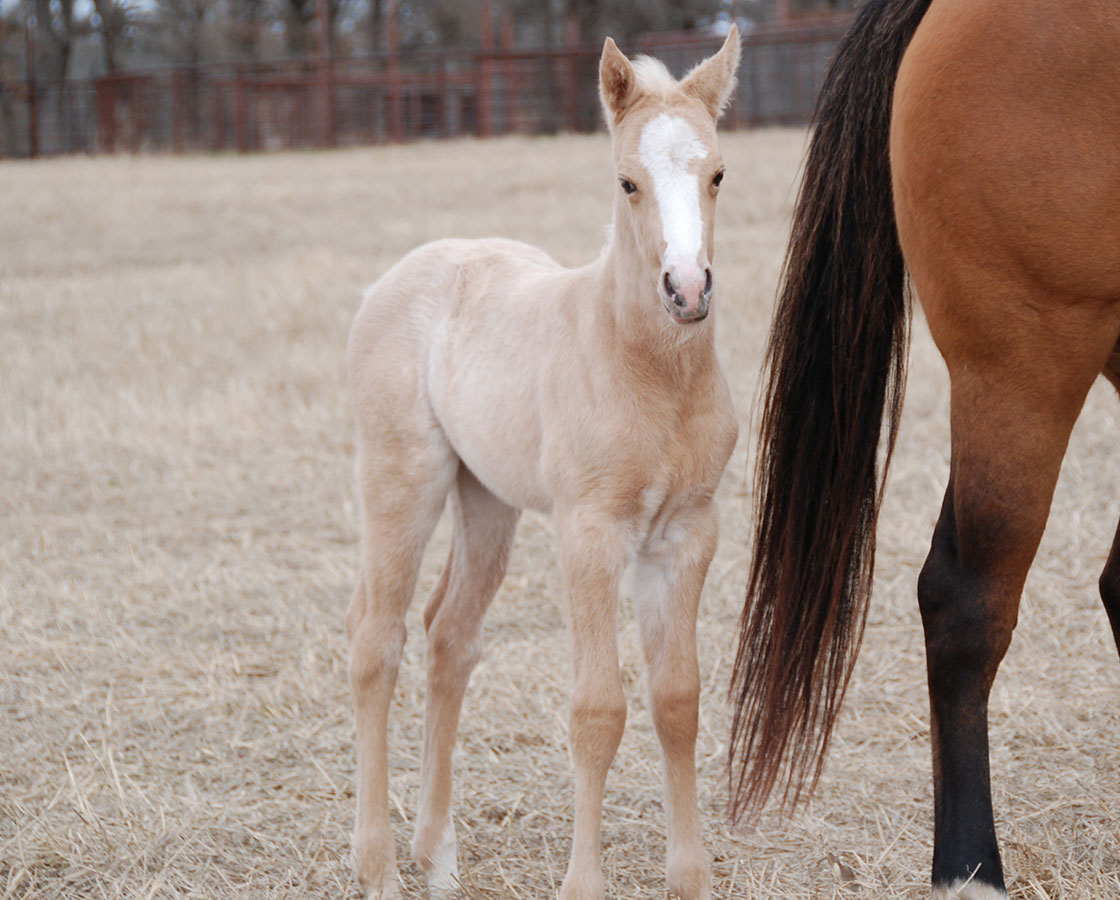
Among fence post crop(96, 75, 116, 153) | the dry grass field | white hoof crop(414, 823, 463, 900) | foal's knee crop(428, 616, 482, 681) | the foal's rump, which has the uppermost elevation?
fence post crop(96, 75, 116, 153)

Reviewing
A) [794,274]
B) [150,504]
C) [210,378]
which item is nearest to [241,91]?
[210,378]

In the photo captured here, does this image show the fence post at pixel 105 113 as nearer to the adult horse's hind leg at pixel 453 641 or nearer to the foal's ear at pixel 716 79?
the adult horse's hind leg at pixel 453 641

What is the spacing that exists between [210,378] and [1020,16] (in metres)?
6.75

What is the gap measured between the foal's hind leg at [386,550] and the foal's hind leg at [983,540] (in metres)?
1.22

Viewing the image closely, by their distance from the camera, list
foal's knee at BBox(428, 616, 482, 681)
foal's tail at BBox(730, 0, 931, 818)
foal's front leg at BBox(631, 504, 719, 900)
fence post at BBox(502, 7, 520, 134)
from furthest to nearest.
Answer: fence post at BBox(502, 7, 520, 134) → foal's knee at BBox(428, 616, 482, 681) → foal's tail at BBox(730, 0, 931, 818) → foal's front leg at BBox(631, 504, 719, 900)

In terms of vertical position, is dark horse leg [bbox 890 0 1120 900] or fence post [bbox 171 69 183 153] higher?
fence post [bbox 171 69 183 153]

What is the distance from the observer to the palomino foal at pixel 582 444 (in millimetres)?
2506

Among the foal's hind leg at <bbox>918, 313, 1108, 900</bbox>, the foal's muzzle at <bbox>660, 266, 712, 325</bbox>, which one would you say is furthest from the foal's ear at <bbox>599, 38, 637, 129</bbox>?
the foal's hind leg at <bbox>918, 313, 1108, 900</bbox>

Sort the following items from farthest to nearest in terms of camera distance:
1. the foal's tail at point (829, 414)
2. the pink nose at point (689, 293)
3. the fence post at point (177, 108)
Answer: the fence post at point (177, 108), the foal's tail at point (829, 414), the pink nose at point (689, 293)

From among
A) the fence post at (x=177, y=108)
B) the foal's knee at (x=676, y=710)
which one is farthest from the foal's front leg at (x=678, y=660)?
the fence post at (x=177, y=108)

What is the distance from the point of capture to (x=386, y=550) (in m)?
3.08

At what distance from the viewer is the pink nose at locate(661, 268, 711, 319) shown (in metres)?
2.27

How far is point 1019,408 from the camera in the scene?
91.5 inches

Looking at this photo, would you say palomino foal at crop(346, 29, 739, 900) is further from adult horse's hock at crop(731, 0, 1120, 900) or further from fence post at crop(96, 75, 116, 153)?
fence post at crop(96, 75, 116, 153)
